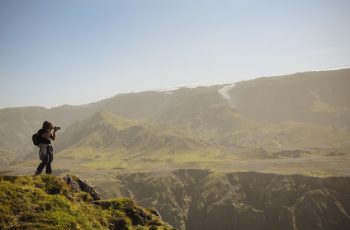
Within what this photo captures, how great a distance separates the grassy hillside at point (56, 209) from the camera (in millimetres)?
13375

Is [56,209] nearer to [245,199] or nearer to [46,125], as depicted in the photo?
[46,125]

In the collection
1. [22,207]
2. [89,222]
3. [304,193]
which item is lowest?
[304,193]

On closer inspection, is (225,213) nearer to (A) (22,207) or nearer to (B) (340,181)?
(B) (340,181)

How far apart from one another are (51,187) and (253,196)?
120m

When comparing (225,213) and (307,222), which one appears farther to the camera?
(225,213)

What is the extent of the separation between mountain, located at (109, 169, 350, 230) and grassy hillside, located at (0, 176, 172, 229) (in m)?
108

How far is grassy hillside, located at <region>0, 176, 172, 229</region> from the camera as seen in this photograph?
43.9 feet

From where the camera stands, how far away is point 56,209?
47.2 feet

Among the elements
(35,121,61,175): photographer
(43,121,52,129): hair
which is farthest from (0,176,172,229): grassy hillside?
(43,121,52,129): hair

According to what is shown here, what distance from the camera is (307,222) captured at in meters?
114

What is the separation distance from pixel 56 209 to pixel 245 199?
120246 millimetres

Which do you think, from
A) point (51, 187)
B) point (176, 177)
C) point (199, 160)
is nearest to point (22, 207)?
point (51, 187)

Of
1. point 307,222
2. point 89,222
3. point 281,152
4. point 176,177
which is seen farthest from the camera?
point 281,152

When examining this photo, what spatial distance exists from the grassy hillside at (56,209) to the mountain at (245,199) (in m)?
108
